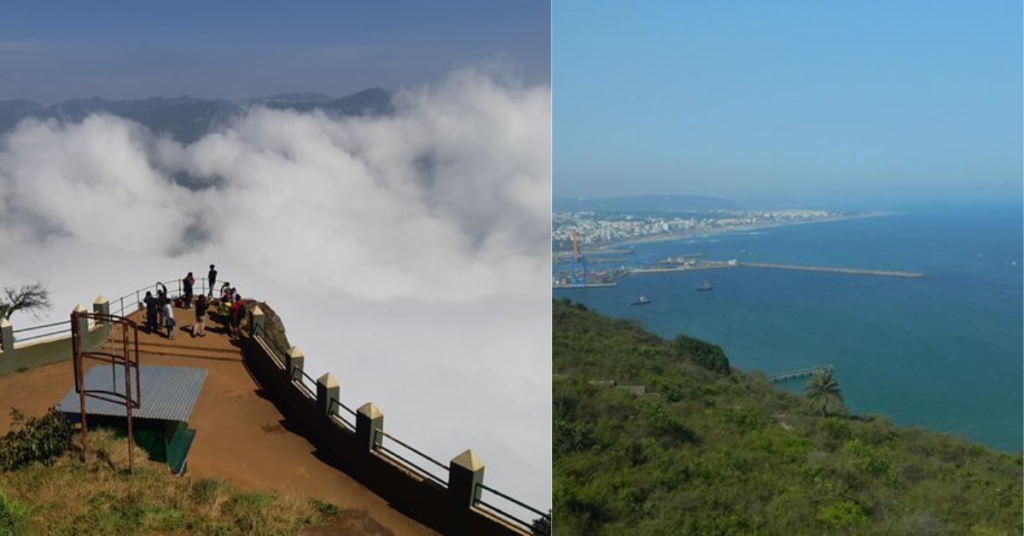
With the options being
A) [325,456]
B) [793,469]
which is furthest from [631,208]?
[325,456]

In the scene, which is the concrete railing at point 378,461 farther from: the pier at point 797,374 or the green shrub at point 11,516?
the pier at point 797,374

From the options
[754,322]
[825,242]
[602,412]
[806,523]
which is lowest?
[806,523]

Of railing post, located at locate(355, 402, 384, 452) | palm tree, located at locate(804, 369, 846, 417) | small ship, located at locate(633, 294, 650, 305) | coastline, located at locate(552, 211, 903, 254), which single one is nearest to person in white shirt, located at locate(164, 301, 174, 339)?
railing post, located at locate(355, 402, 384, 452)

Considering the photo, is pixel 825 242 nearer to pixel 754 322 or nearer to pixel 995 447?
pixel 754 322

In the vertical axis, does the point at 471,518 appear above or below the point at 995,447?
above

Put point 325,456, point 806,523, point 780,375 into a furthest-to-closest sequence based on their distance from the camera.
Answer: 1. point 780,375
2. point 806,523
3. point 325,456

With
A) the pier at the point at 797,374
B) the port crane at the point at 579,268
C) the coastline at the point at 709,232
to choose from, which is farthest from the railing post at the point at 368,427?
the coastline at the point at 709,232

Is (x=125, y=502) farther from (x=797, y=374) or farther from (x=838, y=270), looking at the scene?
(x=838, y=270)

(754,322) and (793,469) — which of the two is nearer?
(793,469)

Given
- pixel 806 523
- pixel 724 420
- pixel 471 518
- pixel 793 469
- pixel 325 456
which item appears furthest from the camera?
pixel 724 420
